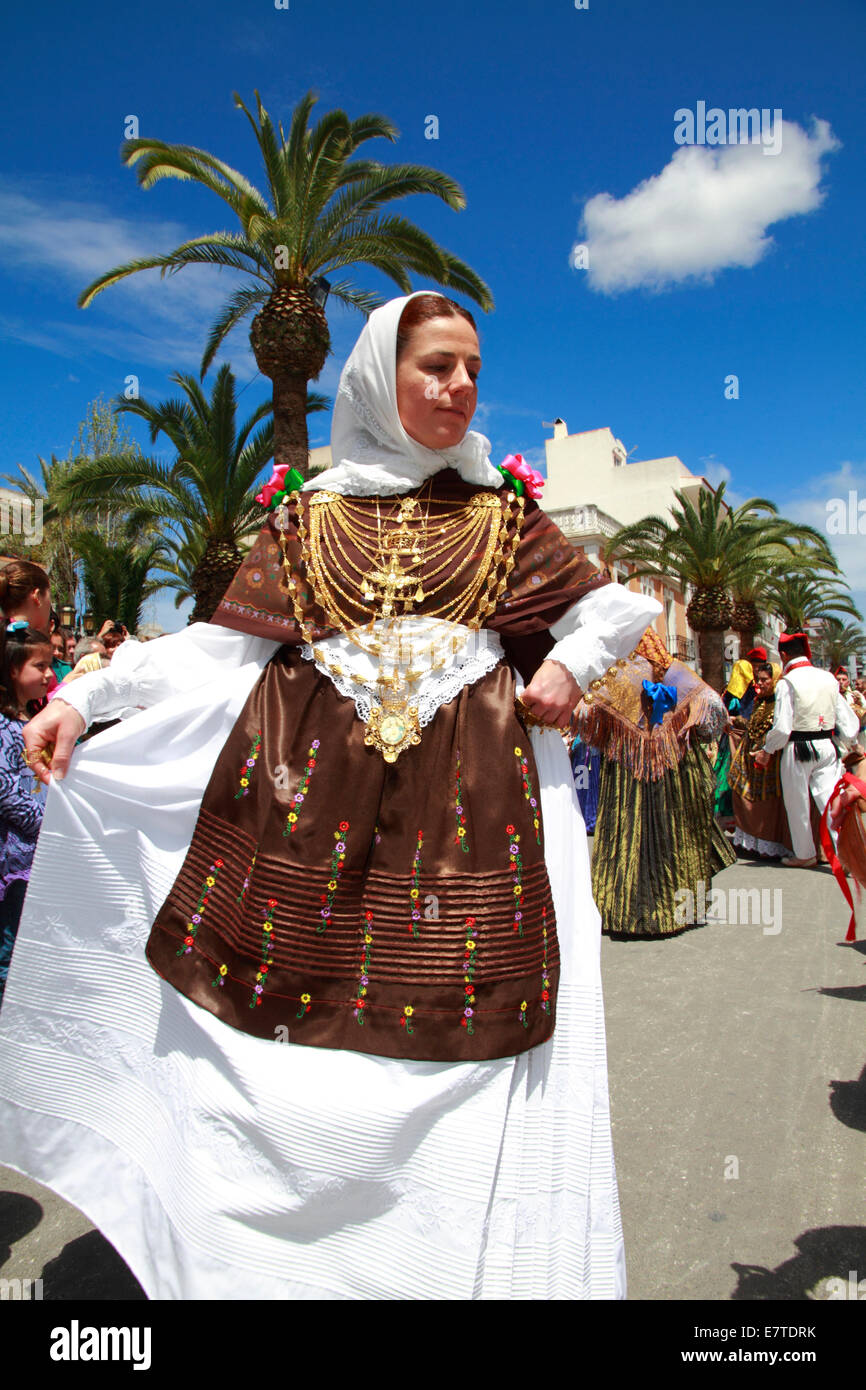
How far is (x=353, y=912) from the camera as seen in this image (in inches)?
70.8

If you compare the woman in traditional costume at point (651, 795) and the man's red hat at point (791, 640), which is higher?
the man's red hat at point (791, 640)

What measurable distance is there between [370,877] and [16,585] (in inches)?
98.1

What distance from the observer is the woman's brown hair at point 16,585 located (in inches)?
141

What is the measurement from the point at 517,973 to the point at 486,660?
0.68m

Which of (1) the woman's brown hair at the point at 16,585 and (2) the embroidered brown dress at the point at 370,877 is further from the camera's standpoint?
(1) the woman's brown hair at the point at 16,585

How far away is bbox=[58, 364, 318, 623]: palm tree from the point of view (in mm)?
13289

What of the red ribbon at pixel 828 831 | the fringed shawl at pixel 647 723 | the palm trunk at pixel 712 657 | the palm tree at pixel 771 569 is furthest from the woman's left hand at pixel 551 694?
the palm trunk at pixel 712 657

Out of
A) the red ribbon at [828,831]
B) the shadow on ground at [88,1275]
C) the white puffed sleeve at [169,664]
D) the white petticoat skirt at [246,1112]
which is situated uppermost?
the white puffed sleeve at [169,664]

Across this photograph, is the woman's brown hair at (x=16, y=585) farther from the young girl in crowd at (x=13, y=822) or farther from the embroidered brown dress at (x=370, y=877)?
the embroidered brown dress at (x=370, y=877)

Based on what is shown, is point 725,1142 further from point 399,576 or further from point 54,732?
point 54,732

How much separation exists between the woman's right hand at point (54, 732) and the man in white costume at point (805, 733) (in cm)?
717

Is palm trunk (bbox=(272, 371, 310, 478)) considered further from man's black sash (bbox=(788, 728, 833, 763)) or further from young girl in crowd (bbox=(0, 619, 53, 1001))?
young girl in crowd (bbox=(0, 619, 53, 1001))

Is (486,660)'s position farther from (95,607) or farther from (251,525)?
(95,607)

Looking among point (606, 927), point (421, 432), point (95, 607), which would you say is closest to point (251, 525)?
point (95, 607)
